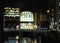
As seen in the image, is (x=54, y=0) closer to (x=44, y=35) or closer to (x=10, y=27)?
(x=44, y=35)

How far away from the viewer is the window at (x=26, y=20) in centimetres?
305

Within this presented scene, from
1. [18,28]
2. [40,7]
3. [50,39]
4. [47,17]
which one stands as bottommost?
[50,39]

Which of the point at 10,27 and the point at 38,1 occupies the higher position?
the point at 38,1

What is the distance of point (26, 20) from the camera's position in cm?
308

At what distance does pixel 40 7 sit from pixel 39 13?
12cm

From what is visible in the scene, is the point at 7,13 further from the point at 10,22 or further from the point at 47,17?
the point at 47,17

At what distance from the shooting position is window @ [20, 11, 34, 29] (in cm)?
305

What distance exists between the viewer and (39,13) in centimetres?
308

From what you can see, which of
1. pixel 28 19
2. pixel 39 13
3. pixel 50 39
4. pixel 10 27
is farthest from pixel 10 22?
pixel 50 39

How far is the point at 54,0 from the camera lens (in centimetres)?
307

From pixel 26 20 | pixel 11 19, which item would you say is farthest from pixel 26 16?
pixel 11 19

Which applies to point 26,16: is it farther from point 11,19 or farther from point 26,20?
point 11,19

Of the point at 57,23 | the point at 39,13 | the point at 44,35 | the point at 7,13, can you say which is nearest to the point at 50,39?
the point at 44,35

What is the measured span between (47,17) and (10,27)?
2.52 ft
